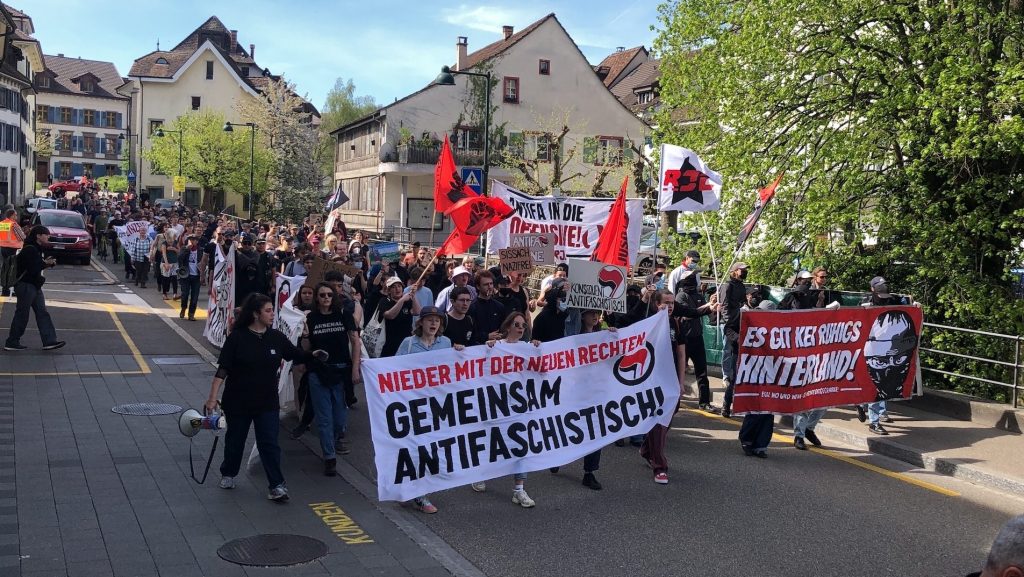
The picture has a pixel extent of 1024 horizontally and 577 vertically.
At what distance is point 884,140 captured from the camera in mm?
15453

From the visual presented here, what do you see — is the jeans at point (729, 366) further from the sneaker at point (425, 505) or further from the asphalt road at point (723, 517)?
the sneaker at point (425, 505)

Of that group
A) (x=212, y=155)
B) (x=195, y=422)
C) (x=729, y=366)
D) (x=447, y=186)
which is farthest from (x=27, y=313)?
(x=212, y=155)

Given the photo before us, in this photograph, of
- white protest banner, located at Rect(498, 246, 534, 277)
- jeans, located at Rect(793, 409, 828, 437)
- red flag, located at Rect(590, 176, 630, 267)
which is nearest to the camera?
jeans, located at Rect(793, 409, 828, 437)

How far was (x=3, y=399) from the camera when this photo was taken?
1145cm

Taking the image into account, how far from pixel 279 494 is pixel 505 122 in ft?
154

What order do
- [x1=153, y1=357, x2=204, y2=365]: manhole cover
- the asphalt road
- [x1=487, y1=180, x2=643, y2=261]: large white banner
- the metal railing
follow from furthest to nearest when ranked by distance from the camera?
1. [x1=487, y1=180, x2=643, y2=261]: large white banner
2. [x1=153, y1=357, x2=204, y2=365]: manhole cover
3. the metal railing
4. the asphalt road

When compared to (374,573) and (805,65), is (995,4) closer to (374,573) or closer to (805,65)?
(805,65)

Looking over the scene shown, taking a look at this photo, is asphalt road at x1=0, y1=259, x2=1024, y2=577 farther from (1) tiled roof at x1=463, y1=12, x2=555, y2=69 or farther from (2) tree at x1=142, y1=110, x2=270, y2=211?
(2) tree at x1=142, y1=110, x2=270, y2=211

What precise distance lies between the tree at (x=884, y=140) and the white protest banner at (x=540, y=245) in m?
2.95

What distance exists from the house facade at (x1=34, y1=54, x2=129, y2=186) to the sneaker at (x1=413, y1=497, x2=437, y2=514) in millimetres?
110899

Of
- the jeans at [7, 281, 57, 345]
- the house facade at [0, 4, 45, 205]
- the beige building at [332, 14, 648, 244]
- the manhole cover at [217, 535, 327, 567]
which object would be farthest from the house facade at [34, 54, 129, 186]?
the manhole cover at [217, 535, 327, 567]

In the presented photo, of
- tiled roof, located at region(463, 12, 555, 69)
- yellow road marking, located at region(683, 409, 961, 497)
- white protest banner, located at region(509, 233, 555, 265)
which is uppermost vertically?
tiled roof, located at region(463, 12, 555, 69)

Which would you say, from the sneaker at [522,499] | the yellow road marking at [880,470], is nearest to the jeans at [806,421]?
the yellow road marking at [880,470]

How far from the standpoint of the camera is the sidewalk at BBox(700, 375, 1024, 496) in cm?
996
